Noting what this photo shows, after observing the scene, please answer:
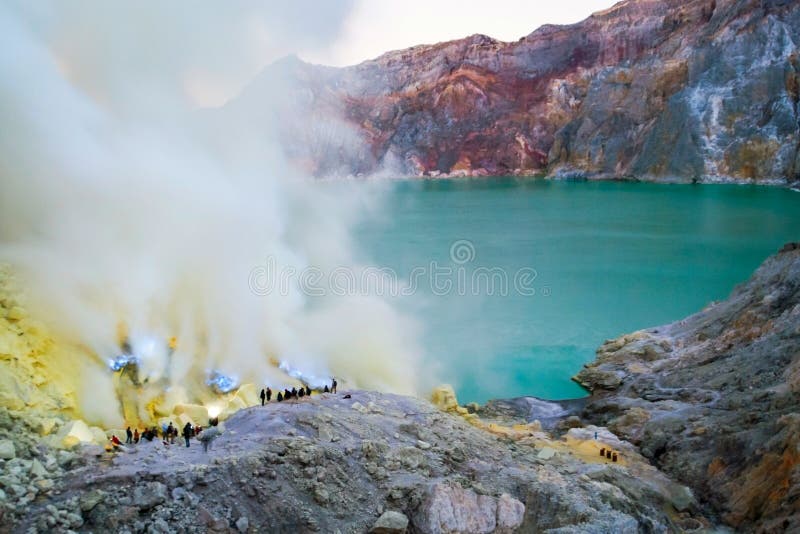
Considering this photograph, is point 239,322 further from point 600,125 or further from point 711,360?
point 600,125

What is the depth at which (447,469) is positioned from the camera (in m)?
11.4

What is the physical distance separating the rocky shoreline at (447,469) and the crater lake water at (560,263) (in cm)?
573

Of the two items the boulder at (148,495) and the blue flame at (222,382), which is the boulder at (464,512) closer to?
the boulder at (148,495)

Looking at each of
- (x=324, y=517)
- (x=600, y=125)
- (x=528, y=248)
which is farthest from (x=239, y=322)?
(x=600, y=125)

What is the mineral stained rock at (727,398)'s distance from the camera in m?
11.6

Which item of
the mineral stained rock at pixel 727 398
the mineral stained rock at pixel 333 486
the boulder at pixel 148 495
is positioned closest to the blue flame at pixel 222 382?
the mineral stained rock at pixel 333 486

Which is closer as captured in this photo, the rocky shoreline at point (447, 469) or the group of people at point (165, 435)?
the rocky shoreline at point (447, 469)

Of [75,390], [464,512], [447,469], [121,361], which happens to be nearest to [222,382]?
[121,361]

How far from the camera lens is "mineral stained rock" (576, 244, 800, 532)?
11.6m

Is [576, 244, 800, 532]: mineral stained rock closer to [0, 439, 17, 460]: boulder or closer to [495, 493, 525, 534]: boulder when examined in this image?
[495, 493, 525, 534]: boulder

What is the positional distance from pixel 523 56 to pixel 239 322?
11466 centimetres

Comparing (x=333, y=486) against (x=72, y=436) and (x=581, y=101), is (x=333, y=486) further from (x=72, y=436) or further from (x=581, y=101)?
(x=581, y=101)

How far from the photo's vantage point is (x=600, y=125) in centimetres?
9769

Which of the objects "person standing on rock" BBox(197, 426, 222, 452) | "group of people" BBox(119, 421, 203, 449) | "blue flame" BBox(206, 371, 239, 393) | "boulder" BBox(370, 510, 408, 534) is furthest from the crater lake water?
"person standing on rock" BBox(197, 426, 222, 452)
